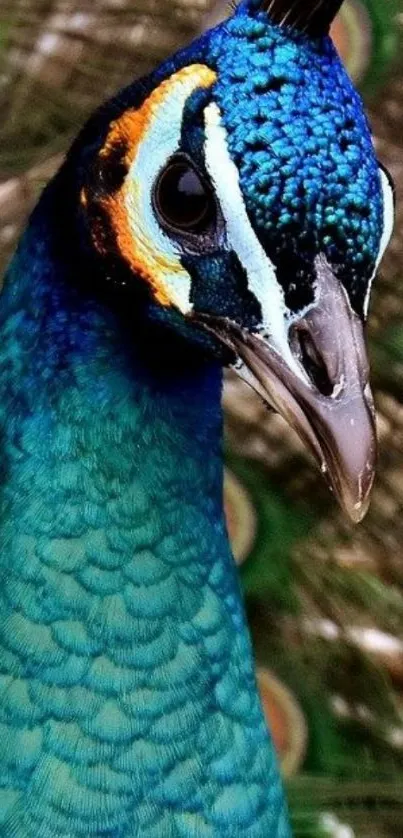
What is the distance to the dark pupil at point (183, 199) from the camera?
720 millimetres

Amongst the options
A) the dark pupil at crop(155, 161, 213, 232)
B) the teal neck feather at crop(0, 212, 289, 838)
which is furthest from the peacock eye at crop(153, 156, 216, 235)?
the teal neck feather at crop(0, 212, 289, 838)

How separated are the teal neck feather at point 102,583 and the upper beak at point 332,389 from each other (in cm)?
15

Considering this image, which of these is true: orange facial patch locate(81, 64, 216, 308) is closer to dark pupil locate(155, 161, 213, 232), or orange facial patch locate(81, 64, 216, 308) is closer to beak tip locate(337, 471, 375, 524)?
dark pupil locate(155, 161, 213, 232)

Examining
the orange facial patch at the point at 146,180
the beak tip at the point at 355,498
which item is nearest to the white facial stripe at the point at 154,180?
the orange facial patch at the point at 146,180

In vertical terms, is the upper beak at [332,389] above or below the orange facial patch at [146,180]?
below

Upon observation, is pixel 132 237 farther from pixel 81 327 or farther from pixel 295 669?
pixel 295 669

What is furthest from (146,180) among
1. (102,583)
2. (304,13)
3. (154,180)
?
(102,583)

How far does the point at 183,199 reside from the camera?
73 cm

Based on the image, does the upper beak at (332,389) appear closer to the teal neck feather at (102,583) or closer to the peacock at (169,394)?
the peacock at (169,394)

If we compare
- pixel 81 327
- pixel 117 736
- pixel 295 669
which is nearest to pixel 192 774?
pixel 117 736

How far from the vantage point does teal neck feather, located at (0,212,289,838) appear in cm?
86

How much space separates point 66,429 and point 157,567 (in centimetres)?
11

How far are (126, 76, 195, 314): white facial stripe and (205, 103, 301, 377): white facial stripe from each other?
0.03 metres

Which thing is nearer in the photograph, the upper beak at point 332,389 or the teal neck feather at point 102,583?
the upper beak at point 332,389
